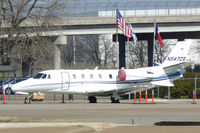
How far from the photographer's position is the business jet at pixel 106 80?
29.0 meters

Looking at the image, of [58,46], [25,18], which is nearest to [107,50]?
[58,46]

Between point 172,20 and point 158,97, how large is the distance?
13.3 m

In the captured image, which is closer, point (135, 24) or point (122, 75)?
point (122, 75)

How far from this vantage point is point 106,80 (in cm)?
3102

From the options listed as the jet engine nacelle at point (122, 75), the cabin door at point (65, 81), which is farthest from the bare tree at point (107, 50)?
the cabin door at point (65, 81)

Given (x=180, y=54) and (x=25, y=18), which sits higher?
(x=25, y=18)

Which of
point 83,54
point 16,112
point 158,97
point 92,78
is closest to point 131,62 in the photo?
point 83,54

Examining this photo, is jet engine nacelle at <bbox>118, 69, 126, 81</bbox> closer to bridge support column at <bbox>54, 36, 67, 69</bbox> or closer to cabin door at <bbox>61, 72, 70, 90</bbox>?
cabin door at <bbox>61, 72, 70, 90</bbox>

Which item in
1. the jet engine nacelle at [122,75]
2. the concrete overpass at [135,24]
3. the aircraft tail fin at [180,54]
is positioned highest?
the concrete overpass at [135,24]

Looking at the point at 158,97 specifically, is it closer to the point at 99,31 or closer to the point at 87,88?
the point at 87,88

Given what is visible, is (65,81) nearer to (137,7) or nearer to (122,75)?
(122,75)

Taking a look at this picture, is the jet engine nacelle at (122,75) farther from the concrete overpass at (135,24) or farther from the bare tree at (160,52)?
the bare tree at (160,52)

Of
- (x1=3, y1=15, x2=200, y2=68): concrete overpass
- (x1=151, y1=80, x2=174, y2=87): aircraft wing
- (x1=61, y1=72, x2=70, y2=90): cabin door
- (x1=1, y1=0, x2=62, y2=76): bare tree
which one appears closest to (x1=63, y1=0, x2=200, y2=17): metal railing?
(x1=3, y1=15, x2=200, y2=68): concrete overpass

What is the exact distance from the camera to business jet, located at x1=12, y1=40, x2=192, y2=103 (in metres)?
29.0
